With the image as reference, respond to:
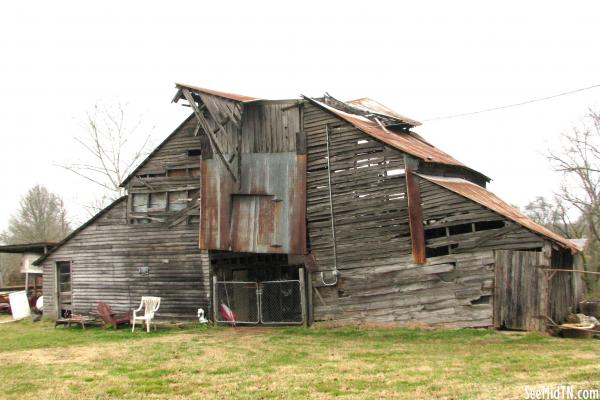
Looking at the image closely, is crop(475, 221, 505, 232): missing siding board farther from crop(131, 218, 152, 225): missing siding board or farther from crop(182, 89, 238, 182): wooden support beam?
crop(131, 218, 152, 225): missing siding board

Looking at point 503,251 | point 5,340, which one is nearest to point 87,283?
point 5,340

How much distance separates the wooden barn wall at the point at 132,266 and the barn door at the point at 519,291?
9.66 meters

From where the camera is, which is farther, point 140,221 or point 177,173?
point 140,221

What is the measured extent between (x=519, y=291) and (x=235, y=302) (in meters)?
10.2

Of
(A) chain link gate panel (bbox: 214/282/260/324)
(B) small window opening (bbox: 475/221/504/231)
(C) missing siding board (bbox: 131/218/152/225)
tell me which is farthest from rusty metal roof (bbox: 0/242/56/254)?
(B) small window opening (bbox: 475/221/504/231)

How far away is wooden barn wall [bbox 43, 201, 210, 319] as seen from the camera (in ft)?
68.2

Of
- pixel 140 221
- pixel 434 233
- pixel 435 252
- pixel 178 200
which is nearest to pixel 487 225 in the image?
pixel 434 233

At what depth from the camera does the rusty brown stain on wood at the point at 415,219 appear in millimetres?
17141

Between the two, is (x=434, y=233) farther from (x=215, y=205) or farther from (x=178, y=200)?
(x=178, y=200)

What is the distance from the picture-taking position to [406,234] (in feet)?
57.2

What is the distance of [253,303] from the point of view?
22.4 m

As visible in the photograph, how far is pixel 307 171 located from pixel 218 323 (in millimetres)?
5995

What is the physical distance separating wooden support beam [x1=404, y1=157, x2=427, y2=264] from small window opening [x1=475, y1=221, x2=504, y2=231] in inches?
66.2

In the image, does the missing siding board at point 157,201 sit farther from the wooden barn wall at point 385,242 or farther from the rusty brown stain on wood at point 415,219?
the rusty brown stain on wood at point 415,219
